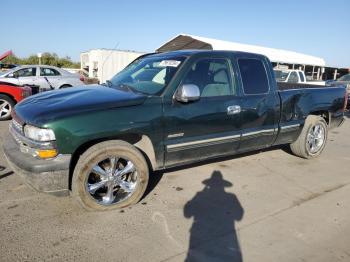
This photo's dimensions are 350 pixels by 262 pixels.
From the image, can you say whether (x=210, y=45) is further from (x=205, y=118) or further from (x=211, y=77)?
(x=205, y=118)

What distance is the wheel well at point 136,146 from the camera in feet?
11.1

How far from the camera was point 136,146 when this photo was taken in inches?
149

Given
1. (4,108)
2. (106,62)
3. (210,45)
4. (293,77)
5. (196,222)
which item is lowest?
(196,222)

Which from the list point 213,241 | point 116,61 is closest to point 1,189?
point 213,241

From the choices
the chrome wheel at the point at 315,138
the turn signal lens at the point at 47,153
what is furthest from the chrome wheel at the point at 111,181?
the chrome wheel at the point at 315,138

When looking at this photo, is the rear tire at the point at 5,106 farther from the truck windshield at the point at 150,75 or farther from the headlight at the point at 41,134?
the headlight at the point at 41,134

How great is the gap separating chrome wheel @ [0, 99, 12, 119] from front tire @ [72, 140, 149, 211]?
6.19 meters

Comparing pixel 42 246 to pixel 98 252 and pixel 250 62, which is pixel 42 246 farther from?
pixel 250 62

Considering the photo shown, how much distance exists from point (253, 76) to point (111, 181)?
8.46ft

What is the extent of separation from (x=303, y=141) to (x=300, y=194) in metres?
1.61

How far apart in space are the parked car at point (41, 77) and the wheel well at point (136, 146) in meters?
8.50

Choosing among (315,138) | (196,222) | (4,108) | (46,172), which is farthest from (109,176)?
(4,108)

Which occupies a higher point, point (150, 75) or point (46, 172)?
point (150, 75)

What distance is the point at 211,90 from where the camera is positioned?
4082 mm
